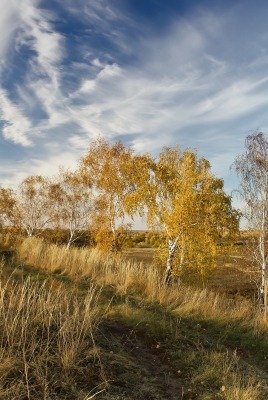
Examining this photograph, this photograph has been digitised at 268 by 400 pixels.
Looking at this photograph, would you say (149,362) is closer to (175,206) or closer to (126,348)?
(126,348)

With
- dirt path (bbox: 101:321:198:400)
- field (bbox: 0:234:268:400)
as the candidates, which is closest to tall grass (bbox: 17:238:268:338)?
field (bbox: 0:234:268:400)

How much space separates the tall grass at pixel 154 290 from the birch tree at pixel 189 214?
3411 millimetres

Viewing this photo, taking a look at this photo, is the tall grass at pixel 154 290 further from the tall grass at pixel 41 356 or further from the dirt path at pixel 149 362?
the tall grass at pixel 41 356

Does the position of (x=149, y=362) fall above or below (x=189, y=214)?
below

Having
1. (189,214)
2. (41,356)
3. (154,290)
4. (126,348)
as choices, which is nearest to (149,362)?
(126,348)

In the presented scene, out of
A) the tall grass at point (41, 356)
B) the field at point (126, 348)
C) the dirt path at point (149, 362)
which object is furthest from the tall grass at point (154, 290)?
the tall grass at point (41, 356)

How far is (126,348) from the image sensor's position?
19.9 ft

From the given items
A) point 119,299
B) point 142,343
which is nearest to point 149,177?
point 119,299

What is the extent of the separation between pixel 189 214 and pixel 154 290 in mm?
5424

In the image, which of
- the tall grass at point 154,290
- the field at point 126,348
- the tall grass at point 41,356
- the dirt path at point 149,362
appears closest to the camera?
the tall grass at point 41,356

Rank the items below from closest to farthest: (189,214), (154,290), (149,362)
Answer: (149,362) → (154,290) → (189,214)

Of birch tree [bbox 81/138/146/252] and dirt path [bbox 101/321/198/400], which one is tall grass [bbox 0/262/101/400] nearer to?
dirt path [bbox 101/321/198/400]

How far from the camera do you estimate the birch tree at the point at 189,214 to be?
51.0ft

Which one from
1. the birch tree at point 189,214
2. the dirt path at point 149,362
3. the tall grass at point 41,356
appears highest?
the birch tree at point 189,214
